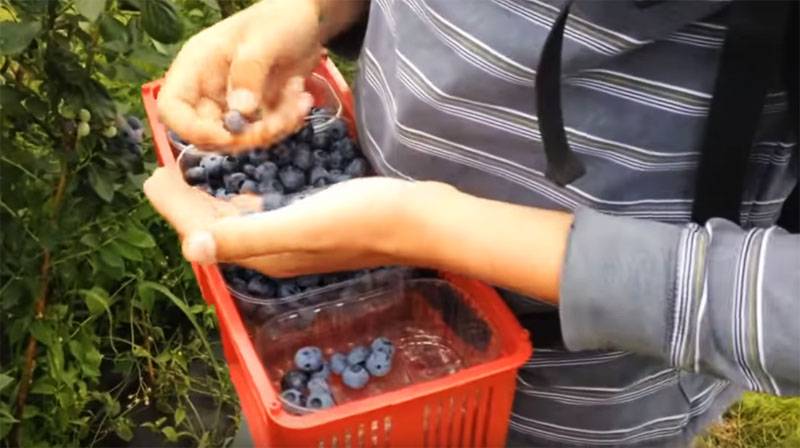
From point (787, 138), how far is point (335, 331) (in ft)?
1.32

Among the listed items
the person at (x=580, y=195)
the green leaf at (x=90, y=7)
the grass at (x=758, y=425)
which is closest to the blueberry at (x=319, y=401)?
the person at (x=580, y=195)

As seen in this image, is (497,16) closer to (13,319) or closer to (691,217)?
(691,217)

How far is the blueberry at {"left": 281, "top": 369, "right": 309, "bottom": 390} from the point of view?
A: 0.80 metres

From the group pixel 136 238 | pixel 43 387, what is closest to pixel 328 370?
pixel 136 238

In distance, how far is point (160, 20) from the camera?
113 centimetres

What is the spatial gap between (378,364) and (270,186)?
0.21 meters

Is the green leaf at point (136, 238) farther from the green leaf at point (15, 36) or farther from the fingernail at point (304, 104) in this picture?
the fingernail at point (304, 104)

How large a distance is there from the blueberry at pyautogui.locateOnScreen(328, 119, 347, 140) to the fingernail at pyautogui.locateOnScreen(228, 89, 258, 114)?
104mm

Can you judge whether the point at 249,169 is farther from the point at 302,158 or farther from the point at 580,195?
the point at 580,195

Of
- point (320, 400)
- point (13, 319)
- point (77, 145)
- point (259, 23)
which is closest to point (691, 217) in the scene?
point (320, 400)

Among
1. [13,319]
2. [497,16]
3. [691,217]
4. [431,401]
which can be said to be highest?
[497,16]

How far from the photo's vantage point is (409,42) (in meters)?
0.83

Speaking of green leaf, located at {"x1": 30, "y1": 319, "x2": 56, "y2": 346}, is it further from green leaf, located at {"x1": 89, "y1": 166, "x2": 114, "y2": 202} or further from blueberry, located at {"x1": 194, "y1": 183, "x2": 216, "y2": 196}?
blueberry, located at {"x1": 194, "y1": 183, "x2": 216, "y2": 196}

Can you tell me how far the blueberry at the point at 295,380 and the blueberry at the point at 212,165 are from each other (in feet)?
0.78
